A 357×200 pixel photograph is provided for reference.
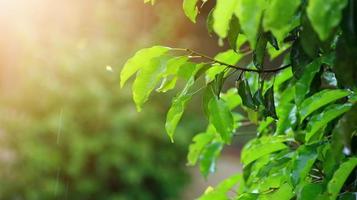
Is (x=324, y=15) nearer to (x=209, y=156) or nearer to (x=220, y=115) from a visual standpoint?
(x=220, y=115)

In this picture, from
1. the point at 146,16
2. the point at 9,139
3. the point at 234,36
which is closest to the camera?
the point at 234,36

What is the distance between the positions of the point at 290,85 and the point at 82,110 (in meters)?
2.46

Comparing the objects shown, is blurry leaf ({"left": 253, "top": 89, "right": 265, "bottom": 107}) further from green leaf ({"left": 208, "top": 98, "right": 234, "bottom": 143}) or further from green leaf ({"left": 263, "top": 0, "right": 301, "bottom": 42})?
green leaf ({"left": 263, "top": 0, "right": 301, "bottom": 42})

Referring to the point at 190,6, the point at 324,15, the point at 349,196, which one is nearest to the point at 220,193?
the point at 349,196

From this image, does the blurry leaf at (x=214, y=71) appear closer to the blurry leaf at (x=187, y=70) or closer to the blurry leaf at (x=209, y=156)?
the blurry leaf at (x=187, y=70)

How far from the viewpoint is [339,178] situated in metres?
0.84

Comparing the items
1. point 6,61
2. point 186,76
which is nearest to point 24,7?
point 6,61

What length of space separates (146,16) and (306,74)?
2951mm

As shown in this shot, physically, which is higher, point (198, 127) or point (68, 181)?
point (198, 127)

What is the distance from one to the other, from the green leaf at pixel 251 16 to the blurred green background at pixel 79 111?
289cm

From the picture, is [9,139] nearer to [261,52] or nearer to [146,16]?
[146,16]

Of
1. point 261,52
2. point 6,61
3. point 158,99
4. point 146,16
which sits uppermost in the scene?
point 146,16

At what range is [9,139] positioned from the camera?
3.53 metres

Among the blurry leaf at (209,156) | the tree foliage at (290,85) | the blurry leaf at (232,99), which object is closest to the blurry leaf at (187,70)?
the tree foliage at (290,85)
